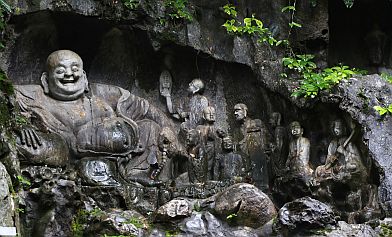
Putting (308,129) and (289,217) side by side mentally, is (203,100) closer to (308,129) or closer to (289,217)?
(308,129)

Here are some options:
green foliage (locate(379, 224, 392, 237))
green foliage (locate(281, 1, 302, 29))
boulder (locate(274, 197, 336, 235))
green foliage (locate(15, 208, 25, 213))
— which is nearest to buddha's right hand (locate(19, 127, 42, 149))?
green foliage (locate(15, 208, 25, 213))

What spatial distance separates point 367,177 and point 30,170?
3.86 m

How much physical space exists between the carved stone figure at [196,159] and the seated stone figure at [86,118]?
0.45 m

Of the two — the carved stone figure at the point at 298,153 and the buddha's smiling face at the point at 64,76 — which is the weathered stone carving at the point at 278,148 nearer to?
the carved stone figure at the point at 298,153

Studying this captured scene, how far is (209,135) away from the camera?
1100 centimetres

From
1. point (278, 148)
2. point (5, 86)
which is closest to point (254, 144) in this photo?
point (278, 148)

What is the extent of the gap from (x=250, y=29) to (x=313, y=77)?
1119 mm

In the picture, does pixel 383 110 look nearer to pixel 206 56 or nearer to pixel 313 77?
pixel 313 77

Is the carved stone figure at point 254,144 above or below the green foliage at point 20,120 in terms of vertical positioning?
below

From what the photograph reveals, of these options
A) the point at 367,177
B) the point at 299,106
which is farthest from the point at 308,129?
the point at 367,177

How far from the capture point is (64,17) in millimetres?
11016

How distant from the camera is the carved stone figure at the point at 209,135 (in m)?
10.8

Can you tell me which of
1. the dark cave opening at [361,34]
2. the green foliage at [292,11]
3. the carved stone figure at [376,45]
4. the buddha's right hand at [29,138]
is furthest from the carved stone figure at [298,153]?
the buddha's right hand at [29,138]

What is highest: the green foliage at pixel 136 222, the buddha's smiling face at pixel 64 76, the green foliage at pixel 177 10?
the green foliage at pixel 177 10
